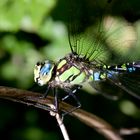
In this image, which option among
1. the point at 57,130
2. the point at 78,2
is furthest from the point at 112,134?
the point at 57,130

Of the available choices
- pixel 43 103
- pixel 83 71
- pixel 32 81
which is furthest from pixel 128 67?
pixel 43 103

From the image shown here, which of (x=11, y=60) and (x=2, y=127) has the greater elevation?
(x=11, y=60)

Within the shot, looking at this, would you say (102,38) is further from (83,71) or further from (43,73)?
(43,73)

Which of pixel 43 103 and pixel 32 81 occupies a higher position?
pixel 43 103

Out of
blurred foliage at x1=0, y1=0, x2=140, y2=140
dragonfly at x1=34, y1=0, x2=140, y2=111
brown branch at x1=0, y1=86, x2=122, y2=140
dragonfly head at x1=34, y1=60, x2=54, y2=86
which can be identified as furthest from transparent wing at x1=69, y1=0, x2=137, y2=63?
brown branch at x1=0, y1=86, x2=122, y2=140

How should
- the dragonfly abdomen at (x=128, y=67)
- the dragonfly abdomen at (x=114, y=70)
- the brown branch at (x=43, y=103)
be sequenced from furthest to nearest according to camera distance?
the dragonfly abdomen at (x=128, y=67)
the dragonfly abdomen at (x=114, y=70)
the brown branch at (x=43, y=103)

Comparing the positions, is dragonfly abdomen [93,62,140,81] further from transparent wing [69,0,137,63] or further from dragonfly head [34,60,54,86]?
dragonfly head [34,60,54,86]

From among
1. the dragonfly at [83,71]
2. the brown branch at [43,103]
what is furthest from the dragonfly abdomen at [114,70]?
the brown branch at [43,103]

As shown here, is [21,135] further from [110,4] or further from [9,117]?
[110,4]

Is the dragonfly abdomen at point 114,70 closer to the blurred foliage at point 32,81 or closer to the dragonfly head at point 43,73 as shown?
the blurred foliage at point 32,81
